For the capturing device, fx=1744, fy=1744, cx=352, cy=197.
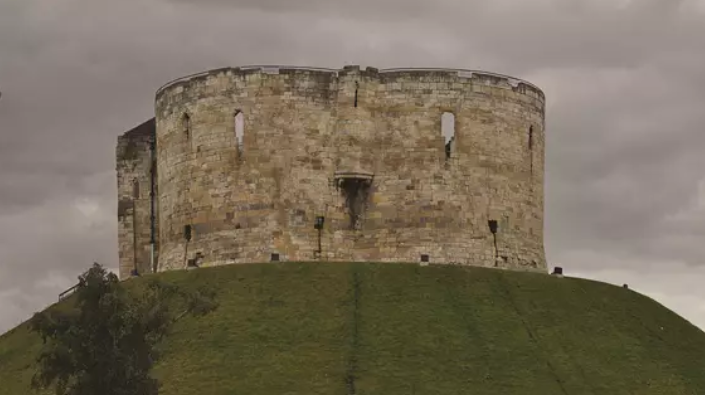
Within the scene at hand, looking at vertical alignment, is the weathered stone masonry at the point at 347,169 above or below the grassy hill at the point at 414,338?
above

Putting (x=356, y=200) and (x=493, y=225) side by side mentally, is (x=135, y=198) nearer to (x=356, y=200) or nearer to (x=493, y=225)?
(x=356, y=200)

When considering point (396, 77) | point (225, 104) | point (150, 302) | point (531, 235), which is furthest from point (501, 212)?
point (150, 302)

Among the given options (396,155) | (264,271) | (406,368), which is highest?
(396,155)

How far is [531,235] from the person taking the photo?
240ft

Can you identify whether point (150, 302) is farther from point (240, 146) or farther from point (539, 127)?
point (539, 127)

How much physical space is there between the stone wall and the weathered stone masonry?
635cm

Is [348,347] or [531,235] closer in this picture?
[348,347]

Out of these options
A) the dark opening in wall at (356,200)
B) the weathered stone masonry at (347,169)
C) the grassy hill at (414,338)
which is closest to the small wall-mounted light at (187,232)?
the weathered stone masonry at (347,169)

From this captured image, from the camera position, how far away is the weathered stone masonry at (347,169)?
6981 cm

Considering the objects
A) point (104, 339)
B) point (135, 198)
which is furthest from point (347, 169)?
point (104, 339)

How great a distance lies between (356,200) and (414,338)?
9.16 metres

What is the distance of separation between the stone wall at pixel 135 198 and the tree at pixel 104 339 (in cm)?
2288

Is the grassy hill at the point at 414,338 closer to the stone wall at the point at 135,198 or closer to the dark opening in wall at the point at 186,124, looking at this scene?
the dark opening in wall at the point at 186,124

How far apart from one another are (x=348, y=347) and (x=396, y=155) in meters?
11.3
